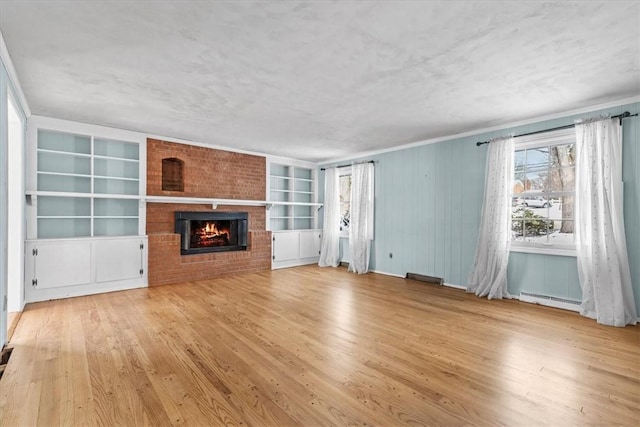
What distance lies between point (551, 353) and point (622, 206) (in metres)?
2.14

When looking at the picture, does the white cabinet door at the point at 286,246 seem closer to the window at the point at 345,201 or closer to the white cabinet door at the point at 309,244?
the white cabinet door at the point at 309,244

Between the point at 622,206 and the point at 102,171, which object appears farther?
the point at 102,171

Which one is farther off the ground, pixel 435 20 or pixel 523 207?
pixel 435 20

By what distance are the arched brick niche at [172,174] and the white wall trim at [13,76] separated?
2001 millimetres

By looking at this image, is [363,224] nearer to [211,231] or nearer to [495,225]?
[495,225]

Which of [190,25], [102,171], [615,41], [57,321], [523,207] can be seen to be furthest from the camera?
[102,171]

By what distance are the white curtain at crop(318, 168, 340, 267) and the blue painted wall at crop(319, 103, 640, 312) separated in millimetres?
667

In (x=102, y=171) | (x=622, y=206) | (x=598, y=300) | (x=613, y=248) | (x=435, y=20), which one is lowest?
(x=598, y=300)

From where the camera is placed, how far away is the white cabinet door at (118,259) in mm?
4719

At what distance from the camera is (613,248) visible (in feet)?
11.6

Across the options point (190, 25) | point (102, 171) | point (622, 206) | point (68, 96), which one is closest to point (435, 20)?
point (190, 25)

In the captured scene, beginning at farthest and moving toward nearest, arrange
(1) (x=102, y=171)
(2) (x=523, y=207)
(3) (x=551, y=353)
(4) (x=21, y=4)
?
1. (1) (x=102, y=171)
2. (2) (x=523, y=207)
3. (3) (x=551, y=353)
4. (4) (x=21, y=4)

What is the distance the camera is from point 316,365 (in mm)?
2469

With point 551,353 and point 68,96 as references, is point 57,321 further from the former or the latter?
point 551,353
